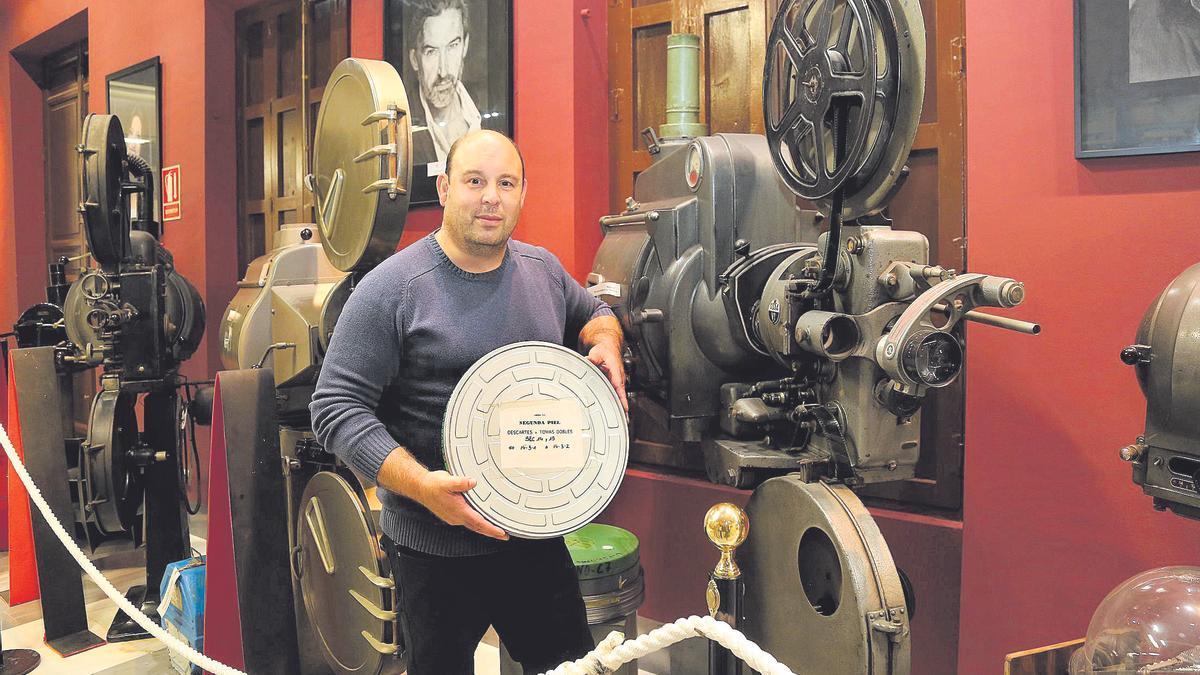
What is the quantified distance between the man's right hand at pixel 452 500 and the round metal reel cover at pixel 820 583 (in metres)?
0.62

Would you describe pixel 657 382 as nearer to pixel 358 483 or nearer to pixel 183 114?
pixel 358 483

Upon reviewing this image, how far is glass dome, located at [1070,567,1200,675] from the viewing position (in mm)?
1328

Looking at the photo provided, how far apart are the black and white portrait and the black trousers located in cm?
165

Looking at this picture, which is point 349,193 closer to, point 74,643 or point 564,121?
point 564,121

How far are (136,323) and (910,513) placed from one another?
3.03 meters

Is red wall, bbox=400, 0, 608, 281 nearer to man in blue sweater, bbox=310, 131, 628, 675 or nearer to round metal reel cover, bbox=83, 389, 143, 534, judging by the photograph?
man in blue sweater, bbox=310, 131, 628, 675

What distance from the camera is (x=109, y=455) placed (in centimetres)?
361

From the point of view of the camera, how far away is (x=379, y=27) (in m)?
4.09

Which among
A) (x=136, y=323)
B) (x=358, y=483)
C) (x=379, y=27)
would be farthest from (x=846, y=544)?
(x=379, y=27)

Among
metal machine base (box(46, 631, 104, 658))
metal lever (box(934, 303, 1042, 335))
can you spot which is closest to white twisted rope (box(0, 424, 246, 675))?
metal machine base (box(46, 631, 104, 658))

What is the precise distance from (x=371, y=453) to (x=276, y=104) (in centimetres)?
426

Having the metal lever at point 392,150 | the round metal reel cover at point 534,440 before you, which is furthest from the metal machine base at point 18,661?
the round metal reel cover at point 534,440

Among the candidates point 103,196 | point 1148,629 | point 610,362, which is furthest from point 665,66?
point 1148,629

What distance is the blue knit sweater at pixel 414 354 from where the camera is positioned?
1806 millimetres
